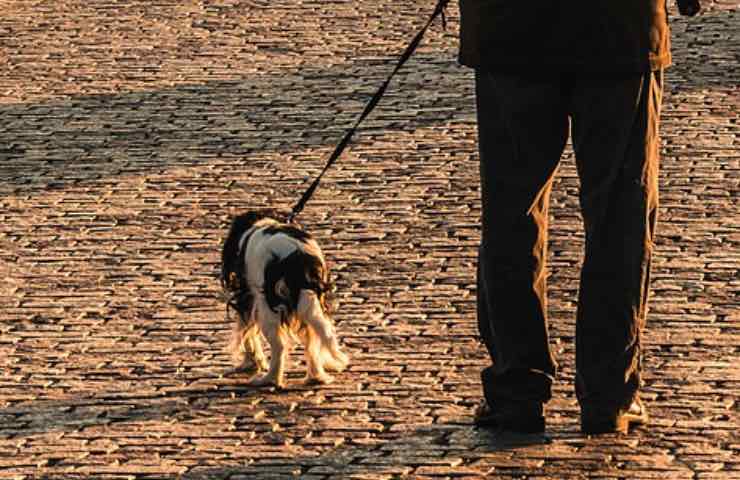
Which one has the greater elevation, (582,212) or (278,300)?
(582,212)

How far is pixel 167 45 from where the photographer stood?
16.0 meters

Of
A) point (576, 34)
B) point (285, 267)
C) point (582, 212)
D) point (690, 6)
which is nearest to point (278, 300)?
point (285, 267)

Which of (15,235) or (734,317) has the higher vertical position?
(15,235)

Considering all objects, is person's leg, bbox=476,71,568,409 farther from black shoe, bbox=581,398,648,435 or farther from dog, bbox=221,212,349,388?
dog, bbox=221,212,349,388

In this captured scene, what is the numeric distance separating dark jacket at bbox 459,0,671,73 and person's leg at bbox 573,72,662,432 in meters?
0.08

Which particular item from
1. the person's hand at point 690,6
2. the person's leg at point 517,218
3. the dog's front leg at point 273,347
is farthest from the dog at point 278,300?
the person's hand at point 690,6

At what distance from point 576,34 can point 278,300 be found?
1798 millimetres

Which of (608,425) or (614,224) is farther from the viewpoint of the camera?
(608,425)

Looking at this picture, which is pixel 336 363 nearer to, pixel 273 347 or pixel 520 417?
pixel 273 347

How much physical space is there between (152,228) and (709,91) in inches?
173

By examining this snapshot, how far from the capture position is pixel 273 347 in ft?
27.7

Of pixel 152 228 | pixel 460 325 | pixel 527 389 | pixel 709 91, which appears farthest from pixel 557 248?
pixel 709 91

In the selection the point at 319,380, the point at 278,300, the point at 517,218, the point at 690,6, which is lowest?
the point at 319,380

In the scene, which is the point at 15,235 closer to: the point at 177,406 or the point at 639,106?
the point at 177,406
